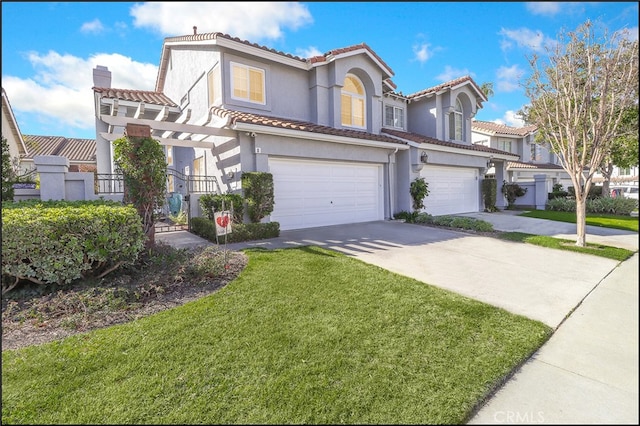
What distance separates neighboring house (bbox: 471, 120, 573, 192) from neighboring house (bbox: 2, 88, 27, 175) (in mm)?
30578

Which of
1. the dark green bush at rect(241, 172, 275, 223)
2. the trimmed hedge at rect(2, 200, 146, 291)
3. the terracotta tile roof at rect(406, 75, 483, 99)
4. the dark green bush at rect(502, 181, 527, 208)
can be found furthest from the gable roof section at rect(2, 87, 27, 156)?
the dark green bush at rect(502, 181, 527, 208)

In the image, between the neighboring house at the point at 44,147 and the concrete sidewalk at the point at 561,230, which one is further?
the neighboring house at the point at 44,147

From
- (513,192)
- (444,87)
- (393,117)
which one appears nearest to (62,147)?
(393,117)

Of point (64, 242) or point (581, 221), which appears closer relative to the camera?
point (64, 242)

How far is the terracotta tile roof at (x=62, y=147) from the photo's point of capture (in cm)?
2348

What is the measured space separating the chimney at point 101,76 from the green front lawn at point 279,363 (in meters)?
15.2

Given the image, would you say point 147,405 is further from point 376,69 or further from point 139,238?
point 376,69

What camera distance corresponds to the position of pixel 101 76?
14836 mm

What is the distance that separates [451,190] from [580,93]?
29.5 ft

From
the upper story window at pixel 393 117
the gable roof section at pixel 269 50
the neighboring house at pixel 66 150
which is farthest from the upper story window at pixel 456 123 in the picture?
the neighboring house at pixel 66 150

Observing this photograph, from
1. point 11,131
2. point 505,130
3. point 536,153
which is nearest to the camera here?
point 11,131

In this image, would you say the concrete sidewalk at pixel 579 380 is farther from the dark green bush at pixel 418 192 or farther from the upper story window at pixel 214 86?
the upper story window at pixel 214 86

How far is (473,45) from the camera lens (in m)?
3.57

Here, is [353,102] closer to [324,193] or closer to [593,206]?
[324,193]
